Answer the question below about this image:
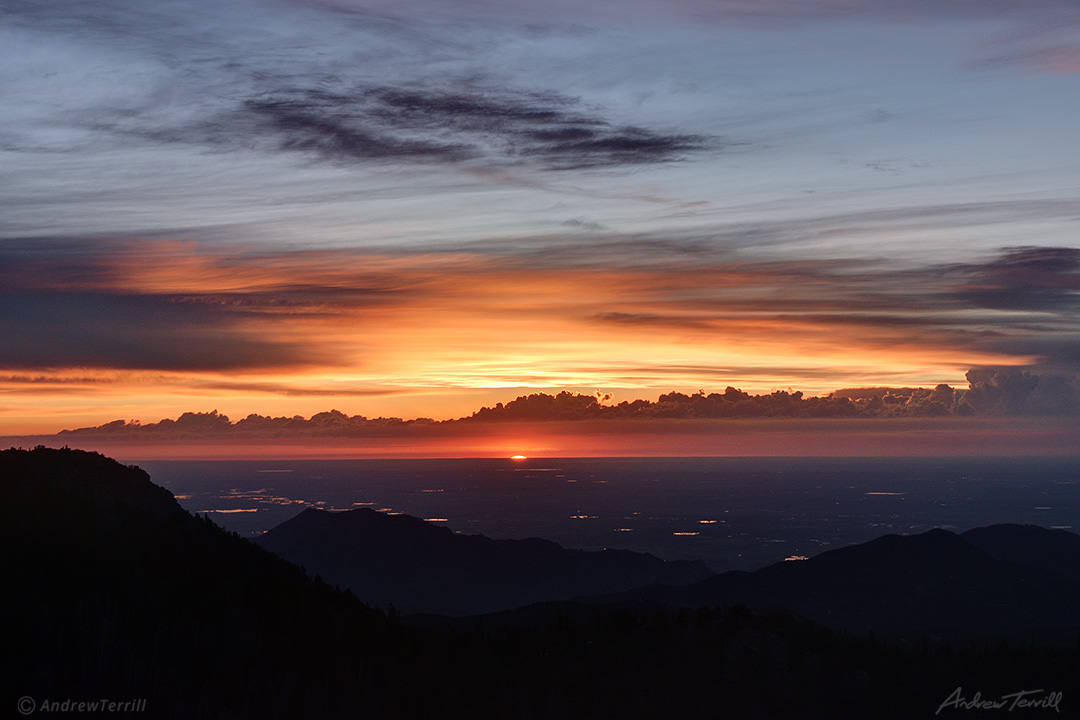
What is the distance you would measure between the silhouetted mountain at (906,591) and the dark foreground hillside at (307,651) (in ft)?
231

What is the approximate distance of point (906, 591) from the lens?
520 ft

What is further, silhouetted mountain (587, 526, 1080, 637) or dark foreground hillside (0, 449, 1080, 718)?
silhouetted mountain (587, 526, 1080, 637)

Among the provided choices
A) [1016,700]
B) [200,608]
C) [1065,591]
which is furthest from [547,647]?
[1065,591]

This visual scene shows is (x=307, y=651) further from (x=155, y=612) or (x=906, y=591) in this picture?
(x=906, y=591)

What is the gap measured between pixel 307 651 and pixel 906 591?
14581cm

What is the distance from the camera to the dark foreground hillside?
34812mm

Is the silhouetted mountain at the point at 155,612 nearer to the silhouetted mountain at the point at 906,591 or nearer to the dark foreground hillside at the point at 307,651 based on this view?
the dark foreground hillside at the point at 307,651

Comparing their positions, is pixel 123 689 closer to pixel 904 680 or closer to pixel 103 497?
pixel 103 497

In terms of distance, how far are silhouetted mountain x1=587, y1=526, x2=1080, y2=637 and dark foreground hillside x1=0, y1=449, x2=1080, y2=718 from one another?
70.5 metres

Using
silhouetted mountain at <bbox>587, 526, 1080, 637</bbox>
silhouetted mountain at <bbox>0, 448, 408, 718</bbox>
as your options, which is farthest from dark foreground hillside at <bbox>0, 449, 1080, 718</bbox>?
silhouetted mountain at <bbox>587, 526, 1080, 637</bbox>

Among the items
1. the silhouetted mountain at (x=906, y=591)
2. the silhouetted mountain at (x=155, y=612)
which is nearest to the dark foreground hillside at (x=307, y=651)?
the silhouetted mountain at (x=155, y=612)

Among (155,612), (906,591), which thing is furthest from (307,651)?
(906,591)

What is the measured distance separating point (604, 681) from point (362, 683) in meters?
16.2

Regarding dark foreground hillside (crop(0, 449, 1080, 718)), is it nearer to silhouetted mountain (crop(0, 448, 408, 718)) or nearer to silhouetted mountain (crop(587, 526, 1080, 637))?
silhouetted mountain (crop(0, 448, 408, 718))
